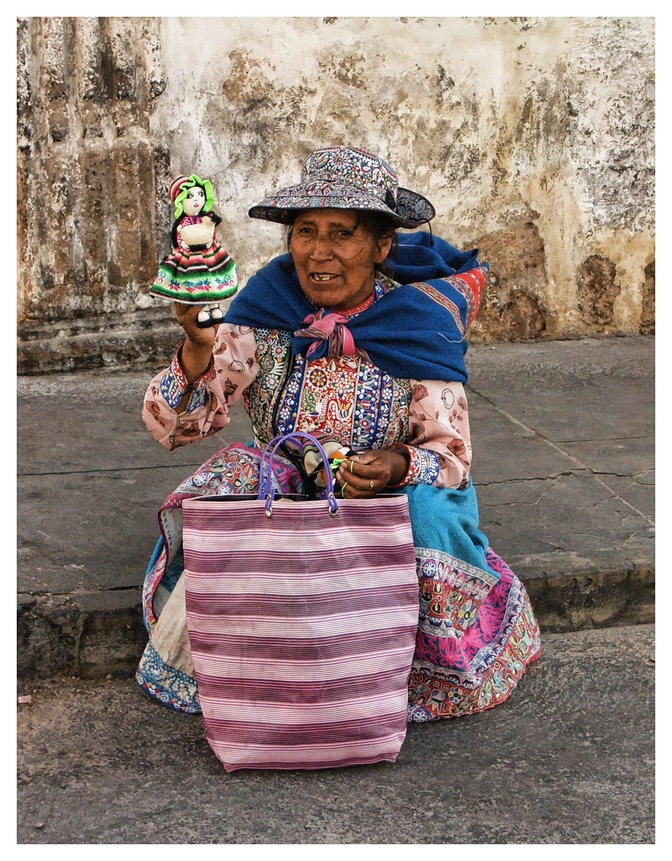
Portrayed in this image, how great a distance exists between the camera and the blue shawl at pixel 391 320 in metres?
2.95

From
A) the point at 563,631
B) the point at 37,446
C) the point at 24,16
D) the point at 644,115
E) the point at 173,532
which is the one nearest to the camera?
the point at 173,532

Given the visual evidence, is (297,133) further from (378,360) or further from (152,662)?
(152,662)

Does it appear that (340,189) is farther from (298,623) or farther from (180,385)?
(298,623)

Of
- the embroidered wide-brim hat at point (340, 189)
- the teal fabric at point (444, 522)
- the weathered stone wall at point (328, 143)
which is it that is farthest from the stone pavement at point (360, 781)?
the weathered stone wall at point (328, 143)

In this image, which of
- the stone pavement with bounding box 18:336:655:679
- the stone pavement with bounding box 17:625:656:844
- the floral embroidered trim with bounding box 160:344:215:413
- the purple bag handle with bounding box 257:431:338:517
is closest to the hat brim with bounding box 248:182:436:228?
the floral embroidered trim with bounding box 160:344:215:413

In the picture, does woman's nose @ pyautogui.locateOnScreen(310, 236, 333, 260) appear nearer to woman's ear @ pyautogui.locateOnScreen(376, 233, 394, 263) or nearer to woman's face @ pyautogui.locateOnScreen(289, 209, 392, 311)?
woman's face @ pyautogui.locateOnScreen(289, 209, 392, 311)

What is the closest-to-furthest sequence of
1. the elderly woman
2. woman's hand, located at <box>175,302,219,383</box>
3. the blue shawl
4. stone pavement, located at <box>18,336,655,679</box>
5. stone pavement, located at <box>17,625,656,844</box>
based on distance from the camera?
1. stone pavement, located at <box>17,625,656,844</box>
2. woman's hand, located at <box>175,302,219,383</box>
3. the elderly woman
4. the blue shawl
5. stone pavement, located at <box>18,336,655,679</box>

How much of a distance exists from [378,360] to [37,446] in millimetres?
2007

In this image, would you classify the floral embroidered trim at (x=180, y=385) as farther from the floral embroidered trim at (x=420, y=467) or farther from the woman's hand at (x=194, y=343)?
the floral embroidered trim at (x=420, y=467)

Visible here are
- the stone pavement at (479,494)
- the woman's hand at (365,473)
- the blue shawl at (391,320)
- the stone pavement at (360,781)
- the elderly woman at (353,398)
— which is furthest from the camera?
the stone pavement at (479,494)

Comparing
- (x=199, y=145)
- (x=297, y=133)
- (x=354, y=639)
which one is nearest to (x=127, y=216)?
(x=199, y=145)

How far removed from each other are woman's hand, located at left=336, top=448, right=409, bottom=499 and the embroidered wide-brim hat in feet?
1.98

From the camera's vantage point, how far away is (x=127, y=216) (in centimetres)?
561

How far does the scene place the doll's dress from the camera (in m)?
2.52
